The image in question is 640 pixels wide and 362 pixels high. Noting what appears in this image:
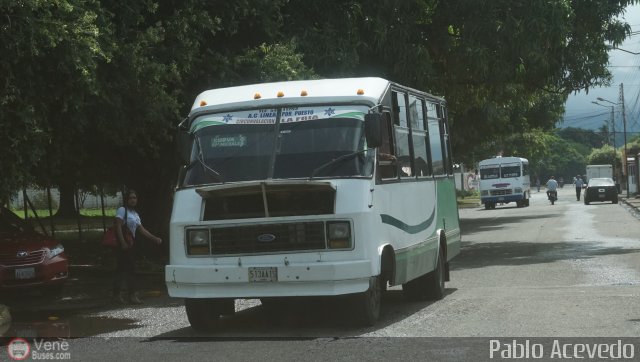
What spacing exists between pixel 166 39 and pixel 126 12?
1054 millimetres

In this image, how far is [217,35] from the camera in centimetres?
1853

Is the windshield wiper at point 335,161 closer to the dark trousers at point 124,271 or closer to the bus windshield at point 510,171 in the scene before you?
the dark trousers at point 124,271

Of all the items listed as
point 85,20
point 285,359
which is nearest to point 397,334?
point 285,359

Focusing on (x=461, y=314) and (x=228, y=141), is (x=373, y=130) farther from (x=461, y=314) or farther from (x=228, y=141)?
(x=461, y=314)

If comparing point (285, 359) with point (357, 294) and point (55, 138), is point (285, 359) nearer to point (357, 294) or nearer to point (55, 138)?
point (357, 294)

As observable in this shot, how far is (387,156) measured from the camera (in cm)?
1097

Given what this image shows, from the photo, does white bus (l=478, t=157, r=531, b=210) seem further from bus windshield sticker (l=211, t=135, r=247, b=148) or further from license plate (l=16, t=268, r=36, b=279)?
bus windshield sticker (l=211, t=135, r=247, b=148)

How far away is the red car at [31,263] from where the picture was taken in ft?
49.8

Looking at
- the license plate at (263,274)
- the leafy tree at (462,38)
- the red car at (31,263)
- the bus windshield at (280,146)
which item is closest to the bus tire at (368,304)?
the license plate at (263,274)

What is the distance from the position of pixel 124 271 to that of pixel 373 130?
5.58 metres

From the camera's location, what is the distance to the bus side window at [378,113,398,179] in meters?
10.8

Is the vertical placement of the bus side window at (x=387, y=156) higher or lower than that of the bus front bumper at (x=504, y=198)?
higher

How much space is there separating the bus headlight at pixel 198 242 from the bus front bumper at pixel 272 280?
17 centimetres

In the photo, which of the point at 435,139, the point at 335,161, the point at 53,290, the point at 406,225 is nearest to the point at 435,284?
the point at 406,225
